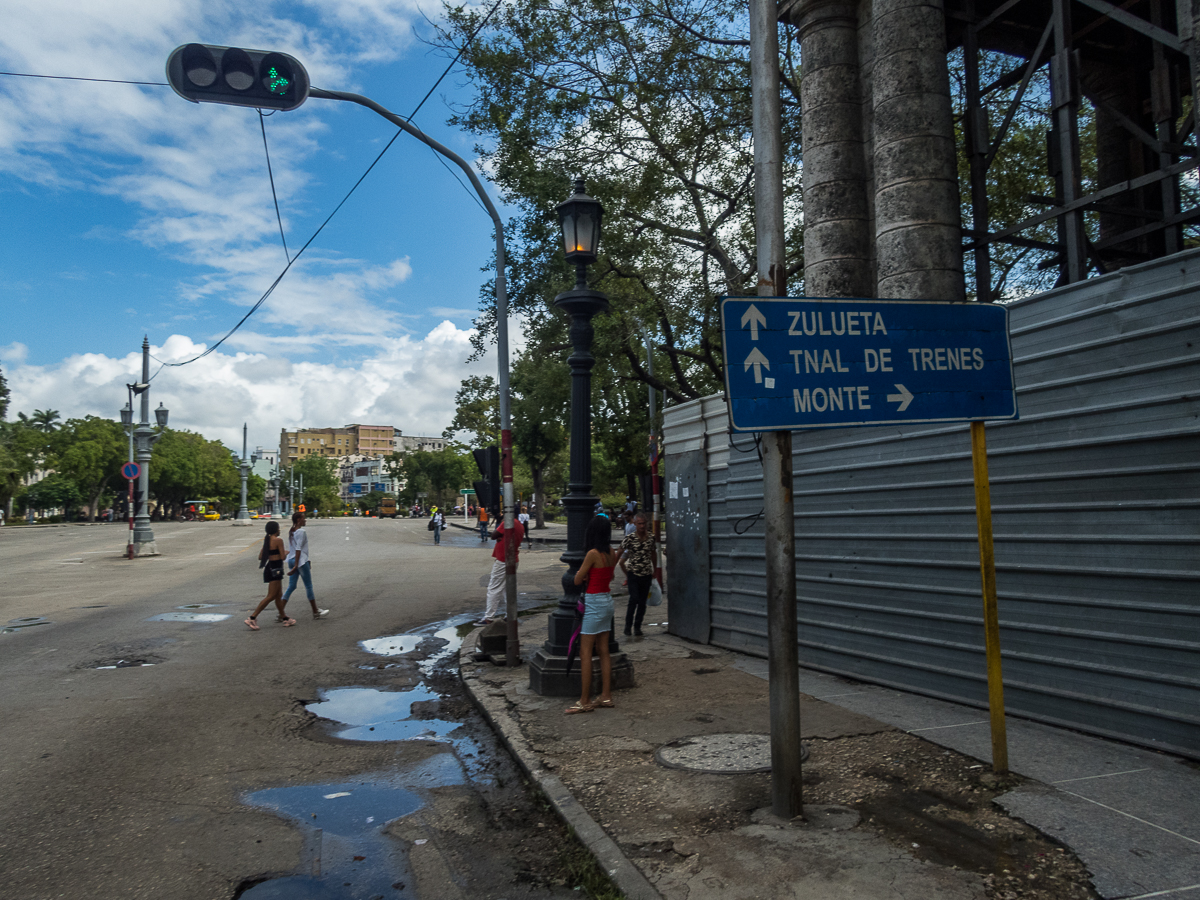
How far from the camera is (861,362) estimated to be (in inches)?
171

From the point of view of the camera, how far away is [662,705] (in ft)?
22.6

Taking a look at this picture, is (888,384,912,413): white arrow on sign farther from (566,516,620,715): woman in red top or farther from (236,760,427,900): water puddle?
(236,760,427,900): water puddle

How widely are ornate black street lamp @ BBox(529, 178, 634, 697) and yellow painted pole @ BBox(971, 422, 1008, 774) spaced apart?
3.58 metres

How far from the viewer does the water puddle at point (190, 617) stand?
12.5 meters

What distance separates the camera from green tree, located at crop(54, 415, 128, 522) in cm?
7381

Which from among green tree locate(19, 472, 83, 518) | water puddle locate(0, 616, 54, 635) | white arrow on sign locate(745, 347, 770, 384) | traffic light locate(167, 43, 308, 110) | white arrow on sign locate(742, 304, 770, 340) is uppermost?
traffic light locate(167, 43, 308, 110)

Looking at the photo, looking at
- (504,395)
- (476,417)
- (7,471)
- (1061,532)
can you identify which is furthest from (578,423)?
(7,471)

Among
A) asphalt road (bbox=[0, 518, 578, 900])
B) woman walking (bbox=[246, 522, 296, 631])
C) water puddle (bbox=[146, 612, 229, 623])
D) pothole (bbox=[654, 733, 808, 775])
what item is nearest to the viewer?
asphalt road (bbox=[0, 518, 578, 900])

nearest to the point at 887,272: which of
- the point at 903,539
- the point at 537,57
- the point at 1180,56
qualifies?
the point at 903,539

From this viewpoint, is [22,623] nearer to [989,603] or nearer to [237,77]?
[237,77]

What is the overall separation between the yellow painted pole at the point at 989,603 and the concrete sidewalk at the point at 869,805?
21 centimetres

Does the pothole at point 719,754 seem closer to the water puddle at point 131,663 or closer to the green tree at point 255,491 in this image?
the water puddle at point 131,663

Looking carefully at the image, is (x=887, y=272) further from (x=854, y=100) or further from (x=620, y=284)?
(x=620, y=284)

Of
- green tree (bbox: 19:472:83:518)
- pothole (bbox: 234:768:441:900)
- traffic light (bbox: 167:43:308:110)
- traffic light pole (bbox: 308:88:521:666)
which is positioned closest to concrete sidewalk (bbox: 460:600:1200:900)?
pothole (bbox: 234:768:441:900)
